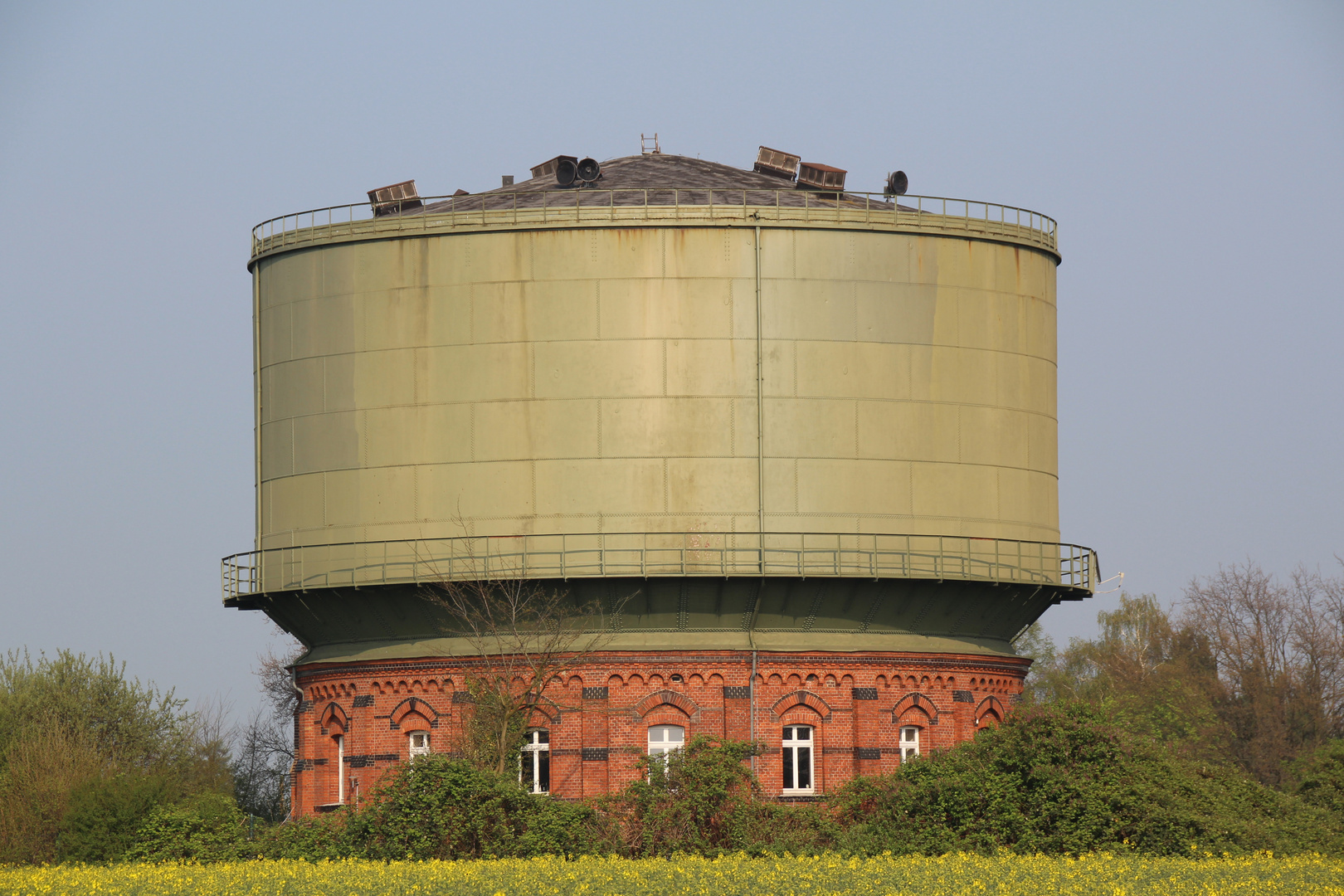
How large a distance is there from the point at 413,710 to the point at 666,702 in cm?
523

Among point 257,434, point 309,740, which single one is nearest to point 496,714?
point 309,740

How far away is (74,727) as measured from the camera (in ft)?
171

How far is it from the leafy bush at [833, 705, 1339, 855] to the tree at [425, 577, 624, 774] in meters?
6.52

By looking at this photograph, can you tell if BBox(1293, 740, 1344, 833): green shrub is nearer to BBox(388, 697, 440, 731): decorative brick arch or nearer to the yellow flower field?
the yellow flower field

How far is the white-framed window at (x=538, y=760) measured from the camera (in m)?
36.8

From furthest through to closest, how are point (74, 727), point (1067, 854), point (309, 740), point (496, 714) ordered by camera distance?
point (74, 727)
point (309, 740)
point (496, 714)
point (1067, 854)

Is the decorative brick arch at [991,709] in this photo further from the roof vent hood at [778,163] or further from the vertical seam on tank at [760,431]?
the roof vent hood at [778,163]

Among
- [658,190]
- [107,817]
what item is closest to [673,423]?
[658,190]

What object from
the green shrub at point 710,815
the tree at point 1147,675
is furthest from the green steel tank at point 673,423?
the tree at point 1147,675

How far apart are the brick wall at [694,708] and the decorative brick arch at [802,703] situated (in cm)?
2

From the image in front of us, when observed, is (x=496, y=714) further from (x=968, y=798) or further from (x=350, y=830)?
(x=968, y=798)

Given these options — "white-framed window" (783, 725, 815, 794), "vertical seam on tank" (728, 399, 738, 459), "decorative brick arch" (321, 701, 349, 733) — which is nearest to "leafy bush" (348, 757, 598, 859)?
"white-framed window" (783, 725, 815, 794)

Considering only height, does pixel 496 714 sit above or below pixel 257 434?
below

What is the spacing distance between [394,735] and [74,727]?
17978mm
